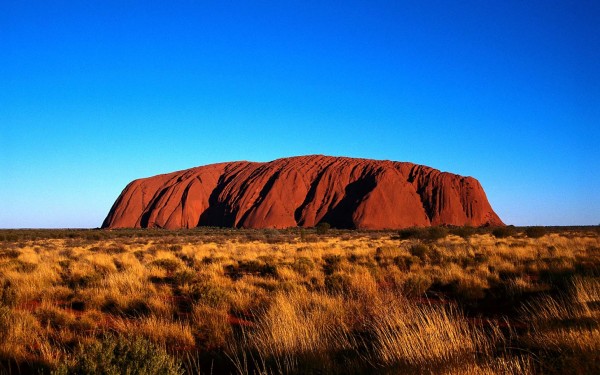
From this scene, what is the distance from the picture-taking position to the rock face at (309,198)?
70.3m

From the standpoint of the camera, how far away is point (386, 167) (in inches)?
3009

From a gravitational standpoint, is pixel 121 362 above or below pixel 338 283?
above

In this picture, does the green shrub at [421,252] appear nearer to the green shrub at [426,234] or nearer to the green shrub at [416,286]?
the green shrub at [416,286]

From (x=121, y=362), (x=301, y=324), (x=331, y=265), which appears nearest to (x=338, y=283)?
(x=301, y=324)

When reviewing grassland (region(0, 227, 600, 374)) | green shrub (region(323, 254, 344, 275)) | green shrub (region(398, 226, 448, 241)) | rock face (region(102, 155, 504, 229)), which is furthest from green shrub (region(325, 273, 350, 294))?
rock face (region(102, 155, 504, 229))

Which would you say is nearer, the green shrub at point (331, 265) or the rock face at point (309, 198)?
the green shrub at point (331, 265)

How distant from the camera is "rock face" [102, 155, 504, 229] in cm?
7031

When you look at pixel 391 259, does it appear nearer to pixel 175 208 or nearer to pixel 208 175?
pixel 175 208

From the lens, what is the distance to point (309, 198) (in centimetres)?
7588

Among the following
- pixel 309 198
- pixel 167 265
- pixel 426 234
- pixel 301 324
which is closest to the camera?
pixel 301 324

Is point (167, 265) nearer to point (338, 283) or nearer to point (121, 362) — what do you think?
point (338, 283)

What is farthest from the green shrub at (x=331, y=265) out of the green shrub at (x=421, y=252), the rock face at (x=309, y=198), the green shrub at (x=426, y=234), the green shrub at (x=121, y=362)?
the rock face at (x=309, y=198)

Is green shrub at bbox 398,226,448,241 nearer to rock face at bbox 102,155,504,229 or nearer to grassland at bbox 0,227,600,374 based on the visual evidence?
grassland at bbox 0,227,600,374

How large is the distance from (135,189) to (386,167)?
5246 cm
